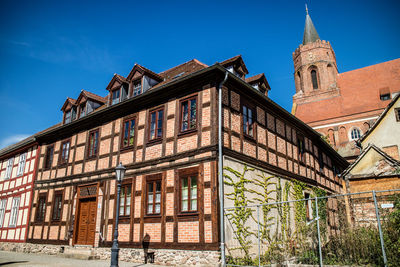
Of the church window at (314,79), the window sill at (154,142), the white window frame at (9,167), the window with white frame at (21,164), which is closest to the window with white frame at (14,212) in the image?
the window with white frame at (21,164)

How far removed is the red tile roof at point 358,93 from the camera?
4034 centimetres

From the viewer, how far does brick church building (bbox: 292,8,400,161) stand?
39.5 metres

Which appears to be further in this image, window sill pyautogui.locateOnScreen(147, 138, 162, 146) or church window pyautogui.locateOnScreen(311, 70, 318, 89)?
church window pyautogui.locateOnScreen(311, 70, 318, 89)

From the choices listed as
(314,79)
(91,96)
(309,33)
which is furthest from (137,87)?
(309,33)

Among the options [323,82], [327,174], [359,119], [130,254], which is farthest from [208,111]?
[323,82]

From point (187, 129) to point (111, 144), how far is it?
496cm

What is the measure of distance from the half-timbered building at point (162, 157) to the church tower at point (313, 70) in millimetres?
29788

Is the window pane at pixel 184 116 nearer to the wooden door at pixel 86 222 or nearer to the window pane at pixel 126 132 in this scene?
the window pane at pixel 126 132

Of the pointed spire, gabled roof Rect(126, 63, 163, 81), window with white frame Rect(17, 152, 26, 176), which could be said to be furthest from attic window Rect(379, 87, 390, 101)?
window with white frame Rect(17, 152, 26, 176)

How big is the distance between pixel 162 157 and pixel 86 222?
5894 mm

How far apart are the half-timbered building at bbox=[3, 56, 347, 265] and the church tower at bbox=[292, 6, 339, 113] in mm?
29788

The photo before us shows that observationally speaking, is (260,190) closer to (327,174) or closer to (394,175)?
(394,175)

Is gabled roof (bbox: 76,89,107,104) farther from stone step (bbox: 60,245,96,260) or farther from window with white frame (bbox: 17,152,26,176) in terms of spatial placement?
stone step (bbox: 60,245,96,260)

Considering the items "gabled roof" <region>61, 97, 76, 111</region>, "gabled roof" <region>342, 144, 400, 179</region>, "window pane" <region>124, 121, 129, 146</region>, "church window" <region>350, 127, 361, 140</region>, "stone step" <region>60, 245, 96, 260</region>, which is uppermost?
A: "church window" <region>350, 127, 361, 140</region>
